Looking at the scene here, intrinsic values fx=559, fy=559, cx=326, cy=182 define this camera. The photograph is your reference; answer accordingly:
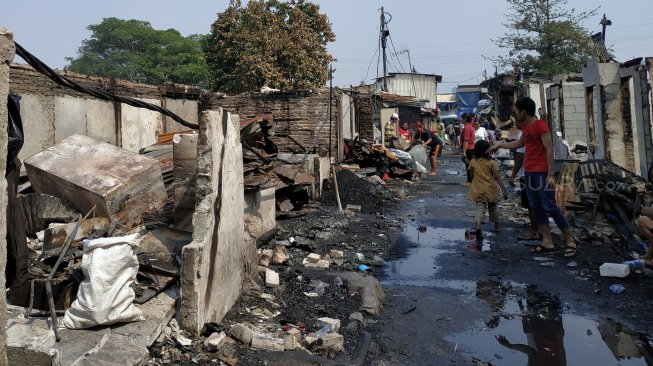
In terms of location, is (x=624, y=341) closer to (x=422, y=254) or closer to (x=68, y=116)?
(x=422, y=254)

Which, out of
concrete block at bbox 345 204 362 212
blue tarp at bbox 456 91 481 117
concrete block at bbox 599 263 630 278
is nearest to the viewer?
concrete block at bbox 599 263 630 278

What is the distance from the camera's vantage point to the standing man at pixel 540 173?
6.64m

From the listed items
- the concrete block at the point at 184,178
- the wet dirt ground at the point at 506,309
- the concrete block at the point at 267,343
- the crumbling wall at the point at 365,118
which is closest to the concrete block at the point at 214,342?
the concrete block at the point at 267,343

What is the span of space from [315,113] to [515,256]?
29.1 ft

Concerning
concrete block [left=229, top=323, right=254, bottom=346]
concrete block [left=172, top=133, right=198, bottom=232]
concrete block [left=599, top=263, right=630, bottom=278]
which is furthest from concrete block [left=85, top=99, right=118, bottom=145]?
concrete block [left=599, top=263, right=630, bottom=278]

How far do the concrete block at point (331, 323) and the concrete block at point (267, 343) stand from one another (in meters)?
0.55

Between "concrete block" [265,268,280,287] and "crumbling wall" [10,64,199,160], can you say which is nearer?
"concrete block" [265,268,280,287]

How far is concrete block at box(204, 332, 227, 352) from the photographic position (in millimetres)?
3947

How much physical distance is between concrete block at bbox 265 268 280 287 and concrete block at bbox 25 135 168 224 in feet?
7.18

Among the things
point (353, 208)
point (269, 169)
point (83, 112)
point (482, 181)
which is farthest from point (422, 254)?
A: point (83, 112)

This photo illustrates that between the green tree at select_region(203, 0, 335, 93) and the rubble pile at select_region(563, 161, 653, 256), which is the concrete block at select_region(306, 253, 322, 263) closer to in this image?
the rubble pile at select_region(563, 161, 653, 256)

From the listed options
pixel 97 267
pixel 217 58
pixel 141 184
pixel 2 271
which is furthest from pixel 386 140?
pixel 2 271

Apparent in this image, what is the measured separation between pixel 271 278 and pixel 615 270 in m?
3.52

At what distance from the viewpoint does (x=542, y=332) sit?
181 inches
